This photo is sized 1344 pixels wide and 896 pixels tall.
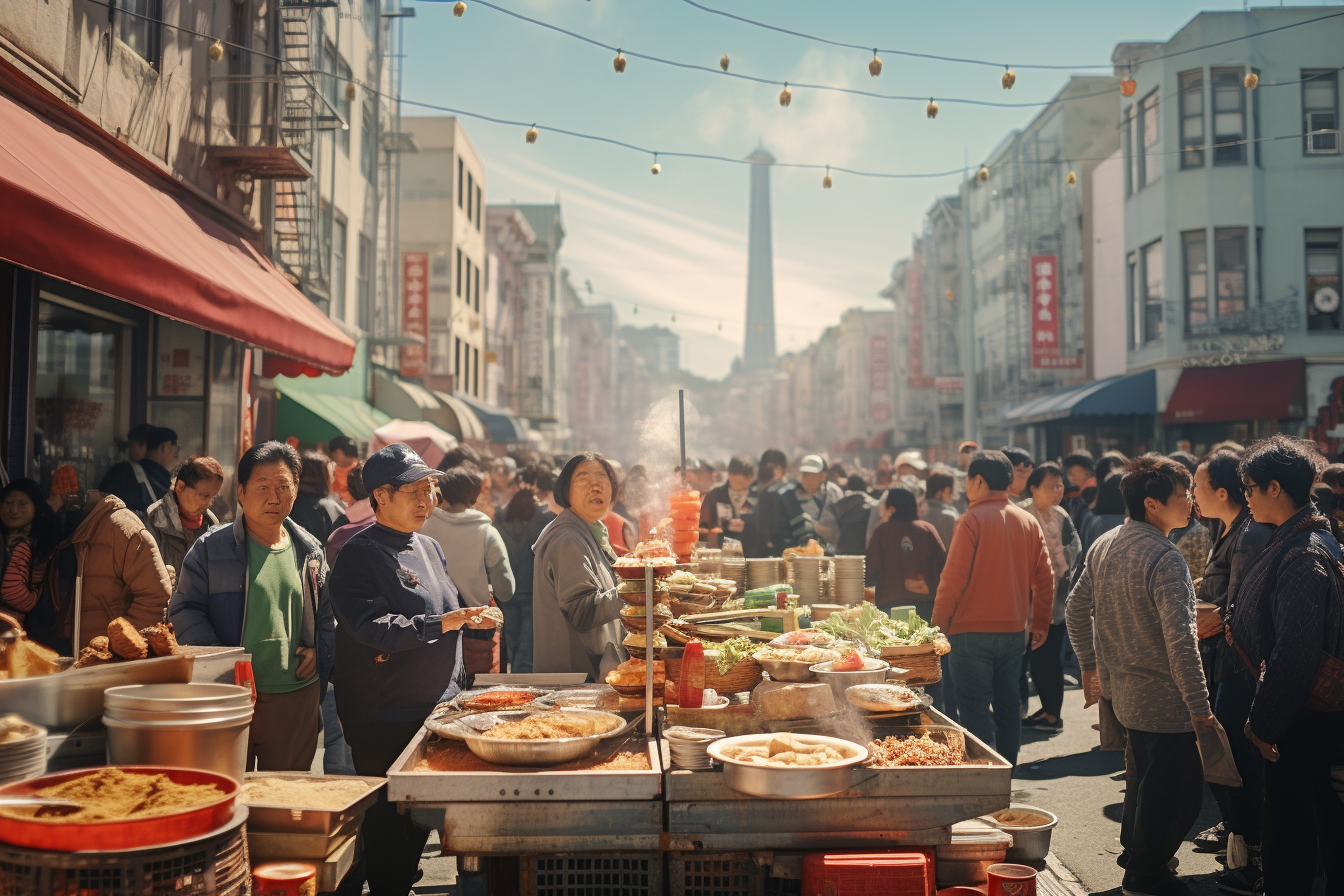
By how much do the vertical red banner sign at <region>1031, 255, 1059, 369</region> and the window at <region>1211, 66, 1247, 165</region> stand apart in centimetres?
743

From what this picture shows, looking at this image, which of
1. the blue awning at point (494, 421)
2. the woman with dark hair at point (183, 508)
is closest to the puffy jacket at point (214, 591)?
the woman with dark hair at point (183, 508)

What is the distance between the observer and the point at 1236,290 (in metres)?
24.8

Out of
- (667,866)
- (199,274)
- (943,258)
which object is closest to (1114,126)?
(943,258)

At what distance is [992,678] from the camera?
24.7 ft

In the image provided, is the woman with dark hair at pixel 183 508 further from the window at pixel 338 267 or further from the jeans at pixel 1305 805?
the window at pixel 338 267

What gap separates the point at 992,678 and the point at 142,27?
983 centimetres

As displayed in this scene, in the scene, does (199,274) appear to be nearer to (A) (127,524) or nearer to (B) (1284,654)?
(A) (127,524)

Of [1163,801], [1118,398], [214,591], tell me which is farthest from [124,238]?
[1118,398]

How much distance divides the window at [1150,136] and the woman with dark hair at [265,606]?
26006mm

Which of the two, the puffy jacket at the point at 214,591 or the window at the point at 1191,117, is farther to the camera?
the window at the point at 1191,117

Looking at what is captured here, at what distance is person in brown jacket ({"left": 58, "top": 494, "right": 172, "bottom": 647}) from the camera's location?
626cm

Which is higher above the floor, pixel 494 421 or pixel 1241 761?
pixel 494 421

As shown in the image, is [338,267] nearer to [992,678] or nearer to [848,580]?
[848,580]

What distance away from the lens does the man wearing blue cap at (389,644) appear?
4.76 meters
